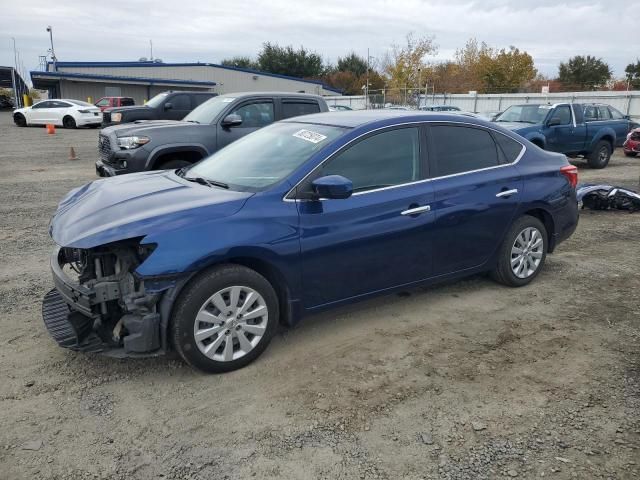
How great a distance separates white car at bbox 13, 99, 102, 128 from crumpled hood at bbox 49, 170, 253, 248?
26521 mm

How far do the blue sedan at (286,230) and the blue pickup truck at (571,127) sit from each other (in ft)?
28.6

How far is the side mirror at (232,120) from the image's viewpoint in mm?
8469

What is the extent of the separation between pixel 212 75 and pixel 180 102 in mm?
33812

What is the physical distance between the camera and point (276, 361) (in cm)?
384

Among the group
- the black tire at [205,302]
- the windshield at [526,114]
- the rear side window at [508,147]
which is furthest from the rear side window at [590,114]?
the black tire at [205,302]

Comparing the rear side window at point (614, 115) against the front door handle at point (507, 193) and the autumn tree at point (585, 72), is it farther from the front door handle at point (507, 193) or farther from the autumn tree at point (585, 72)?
the autumn tree at point (585, 72)

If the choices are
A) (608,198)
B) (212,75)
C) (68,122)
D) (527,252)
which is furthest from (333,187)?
(212,75)

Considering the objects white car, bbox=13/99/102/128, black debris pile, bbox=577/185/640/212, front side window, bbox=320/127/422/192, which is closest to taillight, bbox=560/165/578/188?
front side window, bbox=320/127/422/192

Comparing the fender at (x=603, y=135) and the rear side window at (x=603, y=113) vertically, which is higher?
the rear side window at (x=603, y=113)

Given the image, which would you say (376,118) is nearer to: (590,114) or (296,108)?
(296,108)

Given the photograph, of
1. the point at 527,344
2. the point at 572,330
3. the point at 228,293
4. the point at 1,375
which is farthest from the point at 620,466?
the point at 1,375

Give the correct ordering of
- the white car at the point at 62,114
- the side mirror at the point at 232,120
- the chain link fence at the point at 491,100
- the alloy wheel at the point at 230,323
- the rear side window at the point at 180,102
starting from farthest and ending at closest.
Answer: the white car at the point at 62,114, the chain link fence at the point at 491,100, the rear side window at the point at 180,102, the side mirror at the point at 232,120, the alloy wheel at the point at 230,323

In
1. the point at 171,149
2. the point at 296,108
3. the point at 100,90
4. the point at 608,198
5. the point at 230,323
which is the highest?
the point at 100,90

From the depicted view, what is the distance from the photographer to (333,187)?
145 inches
